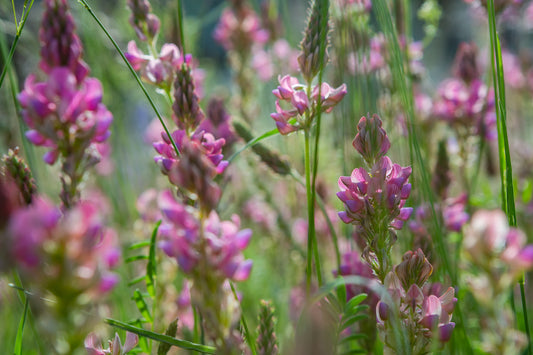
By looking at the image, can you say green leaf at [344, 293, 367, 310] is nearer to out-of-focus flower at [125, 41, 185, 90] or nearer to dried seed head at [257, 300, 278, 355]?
dried seed head at [257, 300, 278, 355]

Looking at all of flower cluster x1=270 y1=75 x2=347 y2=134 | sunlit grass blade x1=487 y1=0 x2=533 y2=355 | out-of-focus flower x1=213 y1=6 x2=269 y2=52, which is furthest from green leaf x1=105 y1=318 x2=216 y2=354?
out-of-focus flower x1=213 y1=6 x2=269 y2=52

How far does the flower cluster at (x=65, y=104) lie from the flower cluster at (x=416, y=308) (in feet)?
1.24

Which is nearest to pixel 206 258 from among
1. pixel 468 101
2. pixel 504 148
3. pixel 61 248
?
pixel 61 248

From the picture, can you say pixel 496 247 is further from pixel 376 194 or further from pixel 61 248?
pixel 61 248

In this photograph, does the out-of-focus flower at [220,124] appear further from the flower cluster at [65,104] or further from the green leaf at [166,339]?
the green leaf at [166,339]

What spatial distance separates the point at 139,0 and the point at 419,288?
592mm

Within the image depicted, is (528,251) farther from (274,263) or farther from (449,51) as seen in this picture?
(449,51)

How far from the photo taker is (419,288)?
551 mm

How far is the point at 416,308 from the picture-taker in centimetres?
56

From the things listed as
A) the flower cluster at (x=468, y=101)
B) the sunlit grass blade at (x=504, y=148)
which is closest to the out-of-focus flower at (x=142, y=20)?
the sunlit grass blade at (x=504, y=148)

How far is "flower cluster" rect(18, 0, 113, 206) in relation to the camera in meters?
0.51

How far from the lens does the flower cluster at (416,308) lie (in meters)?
0.52

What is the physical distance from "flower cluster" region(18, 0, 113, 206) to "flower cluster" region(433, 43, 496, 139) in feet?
3.00

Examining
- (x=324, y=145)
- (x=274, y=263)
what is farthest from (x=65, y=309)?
(x=324, y=145)
